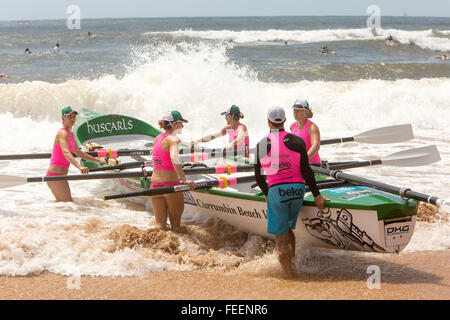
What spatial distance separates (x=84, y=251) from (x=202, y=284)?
5.00 feet

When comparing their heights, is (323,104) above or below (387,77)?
below

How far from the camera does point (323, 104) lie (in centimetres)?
1722

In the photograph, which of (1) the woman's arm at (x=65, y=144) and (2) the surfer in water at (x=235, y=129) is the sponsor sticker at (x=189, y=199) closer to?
(2) the surfer in water at (x=235, y=129)

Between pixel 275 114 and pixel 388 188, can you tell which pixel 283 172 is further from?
pixel 388 188

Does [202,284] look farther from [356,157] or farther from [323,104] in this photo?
[323,104]

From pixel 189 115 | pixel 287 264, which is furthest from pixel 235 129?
pixel 189 115

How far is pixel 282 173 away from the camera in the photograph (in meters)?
5.01

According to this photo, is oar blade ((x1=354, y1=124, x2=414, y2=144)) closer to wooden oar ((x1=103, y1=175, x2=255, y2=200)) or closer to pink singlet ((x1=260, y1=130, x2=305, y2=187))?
wooden oar ((x1=103, y1=175, x2=255, y2=200))

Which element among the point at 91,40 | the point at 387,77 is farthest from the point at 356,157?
the point at 91,40

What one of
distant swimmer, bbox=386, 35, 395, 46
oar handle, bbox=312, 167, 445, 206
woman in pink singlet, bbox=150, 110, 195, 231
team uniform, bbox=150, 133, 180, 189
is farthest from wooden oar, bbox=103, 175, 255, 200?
distant swimmer, bbox=386, 35, 395, 46

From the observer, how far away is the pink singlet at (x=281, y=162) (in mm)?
4980

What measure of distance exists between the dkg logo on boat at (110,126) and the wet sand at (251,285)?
5.37 metres

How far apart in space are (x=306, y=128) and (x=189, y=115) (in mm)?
9361
